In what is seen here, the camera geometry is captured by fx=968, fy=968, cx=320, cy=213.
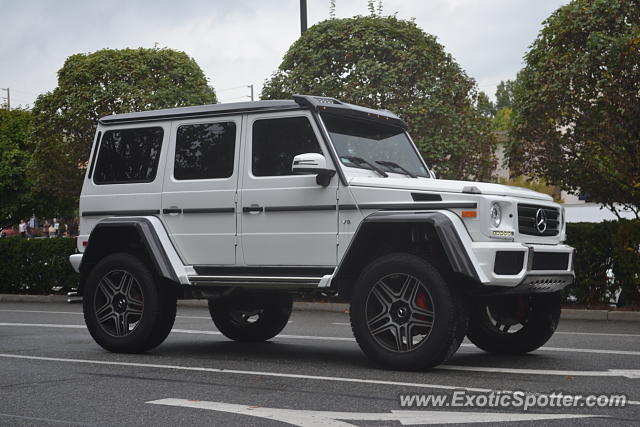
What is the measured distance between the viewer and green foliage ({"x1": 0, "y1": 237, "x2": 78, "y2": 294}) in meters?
21.4

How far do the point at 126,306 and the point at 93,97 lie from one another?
14.3m

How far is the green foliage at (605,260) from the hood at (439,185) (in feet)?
22.6

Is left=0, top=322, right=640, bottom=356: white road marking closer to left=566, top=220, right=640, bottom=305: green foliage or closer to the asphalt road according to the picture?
the asphalt road

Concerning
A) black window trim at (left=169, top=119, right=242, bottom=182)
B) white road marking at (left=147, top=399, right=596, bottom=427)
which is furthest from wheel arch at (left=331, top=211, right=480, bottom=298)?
white road marking at (left=147, top=399, right=596, bottom=427)

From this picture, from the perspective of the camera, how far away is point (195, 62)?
24.6 m

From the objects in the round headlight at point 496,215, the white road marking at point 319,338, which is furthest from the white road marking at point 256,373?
the white road marking at point 319,338

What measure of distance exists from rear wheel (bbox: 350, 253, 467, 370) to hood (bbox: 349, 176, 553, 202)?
2.04 feet

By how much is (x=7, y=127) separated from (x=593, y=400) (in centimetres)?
2705

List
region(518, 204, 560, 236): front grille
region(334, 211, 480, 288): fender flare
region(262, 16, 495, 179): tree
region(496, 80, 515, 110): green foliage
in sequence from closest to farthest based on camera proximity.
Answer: region(334, 211, 480, 288): fender flare, region(518, 204, 560, 236): front grille, region(262, 16, 495, 179): tree, region(496, 80, 515, 110): green foliage

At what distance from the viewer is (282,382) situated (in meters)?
7.58

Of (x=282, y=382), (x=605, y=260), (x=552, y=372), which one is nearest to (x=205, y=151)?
(x=282, y=382)

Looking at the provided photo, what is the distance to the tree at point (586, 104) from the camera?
1631 centimetres

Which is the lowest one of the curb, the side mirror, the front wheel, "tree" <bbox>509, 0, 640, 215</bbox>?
the curb

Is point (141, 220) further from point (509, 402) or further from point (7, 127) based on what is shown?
point (7, 127)
